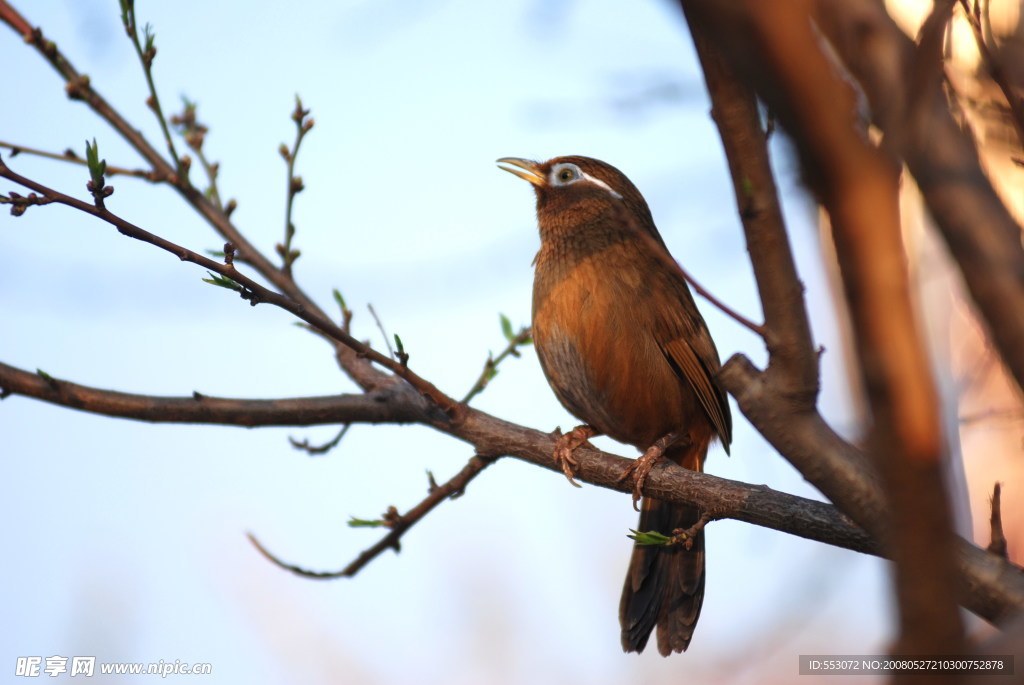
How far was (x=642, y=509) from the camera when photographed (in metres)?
4.96

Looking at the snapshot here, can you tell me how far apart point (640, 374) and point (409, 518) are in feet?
4.15

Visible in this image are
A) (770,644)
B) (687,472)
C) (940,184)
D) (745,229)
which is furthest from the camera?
(770,644)

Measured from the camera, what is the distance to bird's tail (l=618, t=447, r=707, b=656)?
4.52 metres

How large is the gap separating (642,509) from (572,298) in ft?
3.79

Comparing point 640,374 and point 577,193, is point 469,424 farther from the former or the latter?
point 577,193

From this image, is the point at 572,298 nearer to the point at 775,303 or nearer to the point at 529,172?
the point at 529,172

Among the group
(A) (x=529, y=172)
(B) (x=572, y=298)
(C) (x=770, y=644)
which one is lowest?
(C) (x=770, y=644)

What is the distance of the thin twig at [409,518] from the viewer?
3.95m

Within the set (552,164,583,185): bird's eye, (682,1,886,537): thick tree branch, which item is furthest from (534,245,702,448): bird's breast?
(682,1,886,537): thick tree branch

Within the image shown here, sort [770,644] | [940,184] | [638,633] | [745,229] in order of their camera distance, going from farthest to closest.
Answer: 1. [638,633]
2. [770,644]
3. [940,184]
4. [745,229]

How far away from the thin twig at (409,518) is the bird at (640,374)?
1.93 feet

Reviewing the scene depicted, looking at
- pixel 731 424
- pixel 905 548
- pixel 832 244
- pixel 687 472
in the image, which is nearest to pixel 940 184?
pixel 832 244

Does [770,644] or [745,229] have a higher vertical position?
[745,229]

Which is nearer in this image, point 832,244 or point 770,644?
point 832,244
